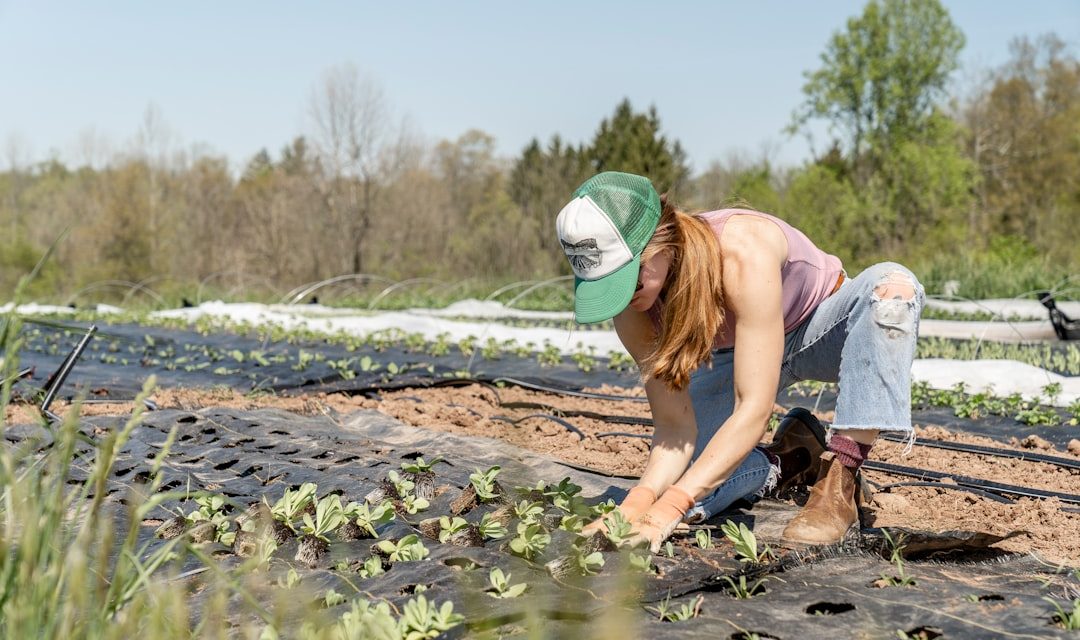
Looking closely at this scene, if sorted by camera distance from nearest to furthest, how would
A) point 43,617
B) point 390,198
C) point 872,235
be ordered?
point 43,617 < point 872,235 < point 390,198

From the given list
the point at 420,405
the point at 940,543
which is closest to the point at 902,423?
the point at 940,543

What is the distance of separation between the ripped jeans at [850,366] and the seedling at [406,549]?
Answer: 804 mm

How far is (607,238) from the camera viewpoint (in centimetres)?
220

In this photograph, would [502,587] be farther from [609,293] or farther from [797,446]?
[797,446]

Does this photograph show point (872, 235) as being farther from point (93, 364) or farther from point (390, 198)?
point (93, 364)

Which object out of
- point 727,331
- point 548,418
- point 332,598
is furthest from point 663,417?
point 548,418

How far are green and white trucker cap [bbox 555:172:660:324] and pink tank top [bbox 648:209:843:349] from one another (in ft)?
1.09

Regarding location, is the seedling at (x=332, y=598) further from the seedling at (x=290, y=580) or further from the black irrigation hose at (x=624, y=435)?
the black irrigation hose at (x=624, y=435)

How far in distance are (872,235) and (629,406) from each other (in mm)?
18757

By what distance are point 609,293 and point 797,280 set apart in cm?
80

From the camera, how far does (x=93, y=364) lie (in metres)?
7.97

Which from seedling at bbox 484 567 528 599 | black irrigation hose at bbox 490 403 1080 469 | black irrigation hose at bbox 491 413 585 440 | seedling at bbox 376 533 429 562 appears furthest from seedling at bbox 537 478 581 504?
black irrigation hose at bbox 491 413 585 440

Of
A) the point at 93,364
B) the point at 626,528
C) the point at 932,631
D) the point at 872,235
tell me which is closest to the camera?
the point at 932,631

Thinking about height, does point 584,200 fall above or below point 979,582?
above
